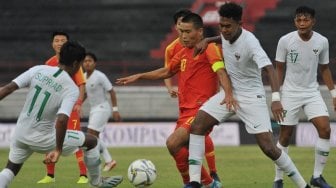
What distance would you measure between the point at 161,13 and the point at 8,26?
4.62m

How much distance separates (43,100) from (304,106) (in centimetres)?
349

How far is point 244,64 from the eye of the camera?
869 cm

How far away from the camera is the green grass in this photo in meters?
11.1

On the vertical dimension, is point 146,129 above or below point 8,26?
below

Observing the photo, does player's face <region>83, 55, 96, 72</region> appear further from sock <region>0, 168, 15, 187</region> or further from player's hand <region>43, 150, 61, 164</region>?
player's hand <region>43, 150, 61, 164</region>

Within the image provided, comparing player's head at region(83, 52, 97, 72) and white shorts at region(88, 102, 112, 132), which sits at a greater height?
player's head at region(83, 52, 97, 72)

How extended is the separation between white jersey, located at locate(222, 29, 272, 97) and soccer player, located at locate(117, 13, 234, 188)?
0.69ft

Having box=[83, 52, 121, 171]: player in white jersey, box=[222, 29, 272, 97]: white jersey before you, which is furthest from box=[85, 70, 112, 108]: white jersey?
box=[222, 29, 272, 97]: white jersey

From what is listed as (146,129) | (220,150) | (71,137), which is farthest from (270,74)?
(146,129)

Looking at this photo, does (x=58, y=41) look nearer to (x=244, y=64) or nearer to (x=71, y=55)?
(x=71, y=55)

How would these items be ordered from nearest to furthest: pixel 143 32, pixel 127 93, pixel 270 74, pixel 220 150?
pixel 270 74, pixel 220 150, pixel 127 93, pixel 143 32

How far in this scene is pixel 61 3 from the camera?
27.0 m

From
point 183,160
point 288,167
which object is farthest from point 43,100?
point 288,167

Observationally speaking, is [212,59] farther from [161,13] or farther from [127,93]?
[161,13]
